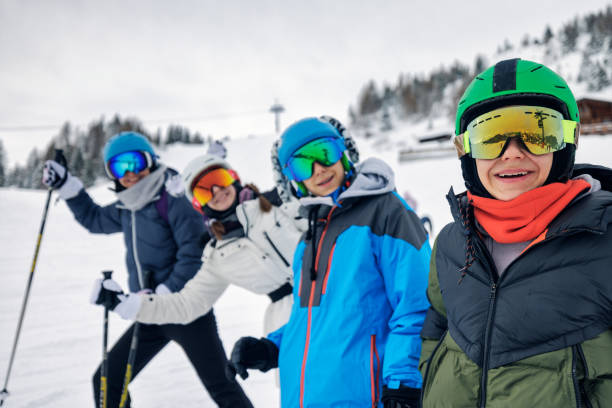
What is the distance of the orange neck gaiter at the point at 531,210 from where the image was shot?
107cm

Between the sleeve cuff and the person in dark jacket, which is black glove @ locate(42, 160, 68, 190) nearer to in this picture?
the sleeve cuff

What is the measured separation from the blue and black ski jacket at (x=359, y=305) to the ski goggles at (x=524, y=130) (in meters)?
0.56

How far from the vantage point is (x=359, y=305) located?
5.25 feet

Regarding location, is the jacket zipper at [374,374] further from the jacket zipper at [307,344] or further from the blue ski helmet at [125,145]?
the blue ski helmet at [125,145]

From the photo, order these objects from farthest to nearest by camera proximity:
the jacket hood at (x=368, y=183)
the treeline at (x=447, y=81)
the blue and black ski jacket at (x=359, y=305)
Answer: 1. the treeline at (x=447, y=81)
2. the jacket hood at (x=368, y=183)
3. the blue and black ski jacket at (x=359, y=305)

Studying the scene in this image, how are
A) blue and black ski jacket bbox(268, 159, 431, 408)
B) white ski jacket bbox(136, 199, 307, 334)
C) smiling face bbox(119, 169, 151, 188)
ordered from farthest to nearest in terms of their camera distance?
smiling face bbox(119, 169, 151, 188) → white ski jacket bbox(136, 199, 307, 334) → blue and black ski jacket bbox(268, 159, 431, 408)

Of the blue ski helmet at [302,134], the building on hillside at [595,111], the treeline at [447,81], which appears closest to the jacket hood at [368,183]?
the blue ski helmet at [302,134]

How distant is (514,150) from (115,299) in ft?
8.85

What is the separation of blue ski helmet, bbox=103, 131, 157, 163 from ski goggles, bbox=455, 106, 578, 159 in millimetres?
3006

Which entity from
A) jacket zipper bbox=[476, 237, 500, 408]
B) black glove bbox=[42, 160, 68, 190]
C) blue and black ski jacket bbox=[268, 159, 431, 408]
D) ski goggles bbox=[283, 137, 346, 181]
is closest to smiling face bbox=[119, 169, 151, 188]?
black glove bbox=[42, 160, 68, 190]

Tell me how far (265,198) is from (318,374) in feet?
4.69

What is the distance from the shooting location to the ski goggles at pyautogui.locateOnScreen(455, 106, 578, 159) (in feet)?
3.84

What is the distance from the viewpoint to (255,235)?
258cm

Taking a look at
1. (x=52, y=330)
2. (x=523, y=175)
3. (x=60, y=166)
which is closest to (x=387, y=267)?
(x=523, y=175)
